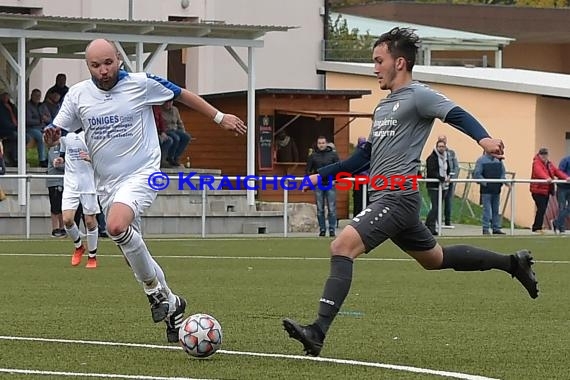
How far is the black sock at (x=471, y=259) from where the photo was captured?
32.1ft

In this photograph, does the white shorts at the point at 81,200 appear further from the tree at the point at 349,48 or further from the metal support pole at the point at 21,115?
the tree at the point at 349,48

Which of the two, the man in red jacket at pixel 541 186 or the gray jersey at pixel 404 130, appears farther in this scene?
the man in red jacket at pixel 541 186

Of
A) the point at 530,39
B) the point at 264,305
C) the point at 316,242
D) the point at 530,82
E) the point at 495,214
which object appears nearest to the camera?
the point at 264,305

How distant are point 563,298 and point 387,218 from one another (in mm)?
5174

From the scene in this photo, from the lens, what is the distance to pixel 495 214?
95.2 ft

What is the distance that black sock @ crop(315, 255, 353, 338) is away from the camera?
885cm

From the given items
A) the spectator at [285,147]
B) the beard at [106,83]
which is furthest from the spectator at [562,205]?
the beard at [106,83]

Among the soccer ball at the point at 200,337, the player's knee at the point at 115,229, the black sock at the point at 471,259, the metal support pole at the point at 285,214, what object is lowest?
the metal support pole at the point at 285,214

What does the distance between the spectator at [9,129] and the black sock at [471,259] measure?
21.3m

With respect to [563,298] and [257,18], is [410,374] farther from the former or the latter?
[257,18]

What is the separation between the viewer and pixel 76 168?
18734mm

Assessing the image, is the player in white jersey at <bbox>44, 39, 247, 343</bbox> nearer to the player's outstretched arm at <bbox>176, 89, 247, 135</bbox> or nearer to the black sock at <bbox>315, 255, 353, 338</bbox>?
the player's outstretched arm at <bbox>176, 89, 247, 135</bbox>

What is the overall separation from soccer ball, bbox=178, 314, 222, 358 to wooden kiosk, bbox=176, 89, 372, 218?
2447cm

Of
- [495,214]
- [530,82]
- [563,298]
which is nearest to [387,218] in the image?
[563,298]
